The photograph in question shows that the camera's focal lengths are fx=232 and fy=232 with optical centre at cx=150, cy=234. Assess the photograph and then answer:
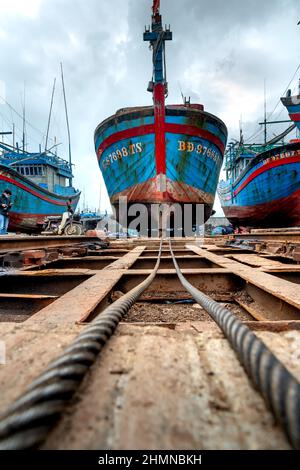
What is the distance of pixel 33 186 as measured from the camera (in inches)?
567

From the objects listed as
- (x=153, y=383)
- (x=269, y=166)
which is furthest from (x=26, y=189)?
(x=153, y=383)

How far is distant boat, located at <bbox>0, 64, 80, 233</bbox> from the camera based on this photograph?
516 inches

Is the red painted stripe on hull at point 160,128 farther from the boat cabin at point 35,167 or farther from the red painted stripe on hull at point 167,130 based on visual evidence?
the boat cabin at point 35,167

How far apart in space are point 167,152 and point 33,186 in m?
9.78

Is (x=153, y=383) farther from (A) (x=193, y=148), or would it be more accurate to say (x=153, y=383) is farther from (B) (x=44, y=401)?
(A) (x=193, y=148)

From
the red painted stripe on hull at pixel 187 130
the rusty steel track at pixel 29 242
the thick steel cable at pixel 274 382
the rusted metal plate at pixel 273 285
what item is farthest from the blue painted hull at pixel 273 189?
the thick steel cable at pixel 274 382

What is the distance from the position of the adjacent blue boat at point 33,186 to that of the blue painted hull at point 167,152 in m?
6.85

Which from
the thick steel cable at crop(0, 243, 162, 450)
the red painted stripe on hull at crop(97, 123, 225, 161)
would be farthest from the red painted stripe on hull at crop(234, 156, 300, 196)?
the thick steel cable at crop(0, 243, 162, 450)

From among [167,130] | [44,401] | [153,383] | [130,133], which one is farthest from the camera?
[130,133]

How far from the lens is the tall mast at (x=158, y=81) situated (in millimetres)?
8383

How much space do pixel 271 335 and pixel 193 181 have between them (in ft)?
28.5

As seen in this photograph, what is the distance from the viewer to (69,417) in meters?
0.52

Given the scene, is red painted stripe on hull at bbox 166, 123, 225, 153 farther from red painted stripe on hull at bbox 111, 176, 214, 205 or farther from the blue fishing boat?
red painted stripe on hull at bbox 111, 176, 214, 205
